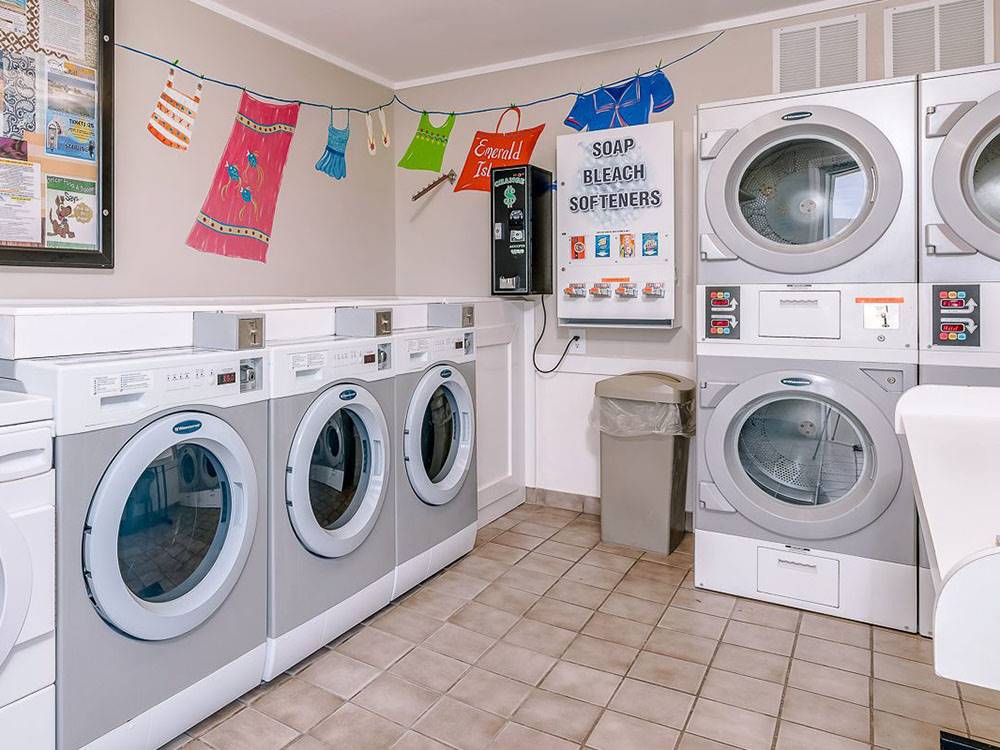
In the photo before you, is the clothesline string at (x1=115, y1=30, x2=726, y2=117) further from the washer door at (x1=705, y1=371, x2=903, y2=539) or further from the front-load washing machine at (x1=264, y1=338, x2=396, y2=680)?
the washer door at (x1=705, y1=371, x2=903, y2=539)

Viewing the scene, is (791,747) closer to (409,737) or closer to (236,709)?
(409,737)

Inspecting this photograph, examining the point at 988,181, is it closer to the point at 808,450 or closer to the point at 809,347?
the point at 809,347

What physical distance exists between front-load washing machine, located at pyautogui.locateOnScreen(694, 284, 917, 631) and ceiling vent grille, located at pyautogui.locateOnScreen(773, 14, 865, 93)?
1.25m

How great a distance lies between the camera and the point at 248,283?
131 inches

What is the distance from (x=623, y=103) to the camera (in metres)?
3.57

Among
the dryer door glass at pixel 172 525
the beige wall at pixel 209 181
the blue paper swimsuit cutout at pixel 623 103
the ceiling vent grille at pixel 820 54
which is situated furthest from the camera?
the blue paper swimsuit cutout at pixel 623 103

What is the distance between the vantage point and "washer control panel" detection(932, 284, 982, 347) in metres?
2.28

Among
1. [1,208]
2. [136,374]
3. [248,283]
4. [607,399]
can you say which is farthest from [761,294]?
[1,208]

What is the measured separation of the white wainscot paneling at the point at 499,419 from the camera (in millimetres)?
3500

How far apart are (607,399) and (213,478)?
1.88m

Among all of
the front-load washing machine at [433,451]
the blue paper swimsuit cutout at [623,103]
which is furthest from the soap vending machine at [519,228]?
the front-load washing machine at [433,451]

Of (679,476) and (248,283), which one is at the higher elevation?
(248,283)

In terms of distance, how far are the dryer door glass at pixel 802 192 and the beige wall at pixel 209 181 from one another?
2245mm

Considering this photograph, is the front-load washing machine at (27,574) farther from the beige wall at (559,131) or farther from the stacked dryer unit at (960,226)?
the beige wall at (559,131)
